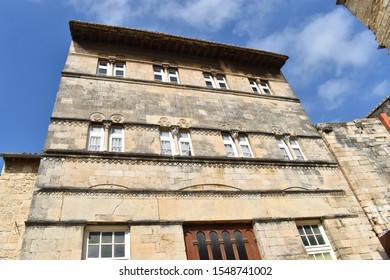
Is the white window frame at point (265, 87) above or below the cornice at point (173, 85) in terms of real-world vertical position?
above

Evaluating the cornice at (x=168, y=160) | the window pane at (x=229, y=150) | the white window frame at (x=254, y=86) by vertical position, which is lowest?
the cornice at (x=168, y=160)

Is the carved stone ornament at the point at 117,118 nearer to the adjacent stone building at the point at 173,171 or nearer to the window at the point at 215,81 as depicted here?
the adjacent stone building at the point at 173,171

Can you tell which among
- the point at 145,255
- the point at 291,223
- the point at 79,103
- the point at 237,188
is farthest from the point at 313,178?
the point at 79,103

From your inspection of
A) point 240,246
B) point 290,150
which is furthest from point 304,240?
point 290,150

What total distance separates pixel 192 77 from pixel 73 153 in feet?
20.3

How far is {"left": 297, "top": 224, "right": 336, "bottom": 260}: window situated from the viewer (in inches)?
292

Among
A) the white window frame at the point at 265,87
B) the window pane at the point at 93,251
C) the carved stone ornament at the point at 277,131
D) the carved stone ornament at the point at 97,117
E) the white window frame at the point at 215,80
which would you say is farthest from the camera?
the white window frame at the point at 265,87

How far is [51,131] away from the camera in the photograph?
7746 mm

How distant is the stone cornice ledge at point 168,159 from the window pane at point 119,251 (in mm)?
2321

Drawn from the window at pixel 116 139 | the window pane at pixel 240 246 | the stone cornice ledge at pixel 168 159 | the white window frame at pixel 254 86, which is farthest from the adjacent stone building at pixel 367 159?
the window at pixel 116 139

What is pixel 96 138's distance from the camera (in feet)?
26.9

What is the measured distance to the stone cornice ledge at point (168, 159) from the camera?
7343mm
